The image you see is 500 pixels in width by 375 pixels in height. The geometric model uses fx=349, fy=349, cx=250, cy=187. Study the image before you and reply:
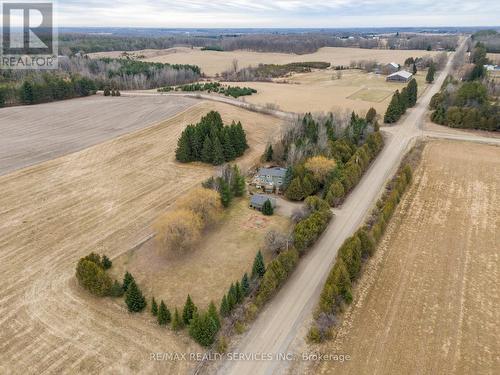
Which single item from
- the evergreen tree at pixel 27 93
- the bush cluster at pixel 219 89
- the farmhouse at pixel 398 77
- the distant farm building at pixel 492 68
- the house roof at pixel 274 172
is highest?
the distant farm building at pixel 492 68

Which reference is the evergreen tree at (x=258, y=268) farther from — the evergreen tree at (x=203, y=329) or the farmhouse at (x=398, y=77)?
the farmhouse at (x=398, y=77)

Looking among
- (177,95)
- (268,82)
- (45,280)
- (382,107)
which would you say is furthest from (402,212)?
(268,82)

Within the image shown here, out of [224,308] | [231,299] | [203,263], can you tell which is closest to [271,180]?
[203,263]

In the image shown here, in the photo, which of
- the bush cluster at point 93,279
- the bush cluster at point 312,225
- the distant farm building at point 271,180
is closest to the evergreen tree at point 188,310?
the bush cluster at point 93,279

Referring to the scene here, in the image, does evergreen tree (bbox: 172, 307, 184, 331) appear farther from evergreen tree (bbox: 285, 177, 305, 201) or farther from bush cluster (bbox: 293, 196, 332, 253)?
evergreen tree (bbox: 285, 177, 305, 201)

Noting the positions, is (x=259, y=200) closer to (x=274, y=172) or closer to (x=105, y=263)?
(x=274, y=172)

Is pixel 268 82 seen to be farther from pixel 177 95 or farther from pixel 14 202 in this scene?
pixel 14 202

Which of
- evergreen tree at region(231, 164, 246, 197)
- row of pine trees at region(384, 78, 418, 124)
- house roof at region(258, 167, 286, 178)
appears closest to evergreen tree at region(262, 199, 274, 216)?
evergreen tree at region(231, 164, 246, 197)
